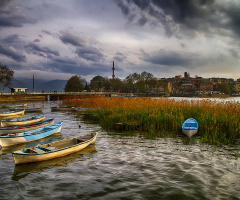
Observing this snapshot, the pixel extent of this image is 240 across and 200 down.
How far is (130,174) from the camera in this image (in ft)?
28.2

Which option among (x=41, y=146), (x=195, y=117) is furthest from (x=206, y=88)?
(x=41, y=146)

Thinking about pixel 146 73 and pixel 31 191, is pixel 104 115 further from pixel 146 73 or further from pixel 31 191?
pixel 146 73

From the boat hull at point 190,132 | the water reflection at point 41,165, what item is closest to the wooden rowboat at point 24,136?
the water reflection at point 41,165

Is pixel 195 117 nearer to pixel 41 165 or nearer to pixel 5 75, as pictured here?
pixel 41 165

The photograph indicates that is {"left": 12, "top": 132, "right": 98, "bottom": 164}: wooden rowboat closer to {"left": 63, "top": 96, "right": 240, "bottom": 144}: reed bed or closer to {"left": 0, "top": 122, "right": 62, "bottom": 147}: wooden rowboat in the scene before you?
{"left": 0, "top": 122, "right": 62, "bottom": 147}: wooden rowboat

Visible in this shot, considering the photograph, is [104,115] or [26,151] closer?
[26,151]

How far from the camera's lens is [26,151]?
9.67m

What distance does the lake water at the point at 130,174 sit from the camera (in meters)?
7.07

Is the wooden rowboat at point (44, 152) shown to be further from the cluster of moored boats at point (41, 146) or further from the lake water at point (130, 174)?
the lake water at point (130, 174)

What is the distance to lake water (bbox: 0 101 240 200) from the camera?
7.07m

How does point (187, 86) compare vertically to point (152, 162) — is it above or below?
above

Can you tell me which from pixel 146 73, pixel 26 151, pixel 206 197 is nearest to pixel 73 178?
pixel 26 151

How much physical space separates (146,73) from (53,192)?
148 metres

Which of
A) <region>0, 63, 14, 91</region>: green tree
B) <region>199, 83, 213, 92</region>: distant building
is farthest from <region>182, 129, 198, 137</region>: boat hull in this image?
<region>199, 83, 213, 92</region>: distant building
